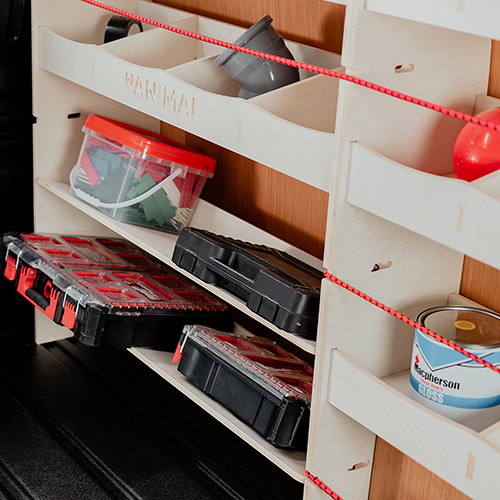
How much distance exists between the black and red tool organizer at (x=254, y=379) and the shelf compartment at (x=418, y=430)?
174 mm

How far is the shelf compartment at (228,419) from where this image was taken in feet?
4.72

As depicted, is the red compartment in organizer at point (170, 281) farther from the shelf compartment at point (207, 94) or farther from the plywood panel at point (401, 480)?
the plywood panel at point (401, 480)

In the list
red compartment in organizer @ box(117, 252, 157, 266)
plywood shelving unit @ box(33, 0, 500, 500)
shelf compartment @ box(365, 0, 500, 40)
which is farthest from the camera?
red compartment in organizer @ box(117, 252, 157, 266)

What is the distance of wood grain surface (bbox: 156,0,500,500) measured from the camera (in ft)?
4.54

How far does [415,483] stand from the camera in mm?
1529

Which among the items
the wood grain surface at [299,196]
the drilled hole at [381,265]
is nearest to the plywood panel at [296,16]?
the wood grain surface at [299,196]

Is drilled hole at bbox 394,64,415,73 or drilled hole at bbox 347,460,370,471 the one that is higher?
drilled hole at bbox 394,64,415,73

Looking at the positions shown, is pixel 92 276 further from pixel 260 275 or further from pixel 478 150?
pixel 478 150

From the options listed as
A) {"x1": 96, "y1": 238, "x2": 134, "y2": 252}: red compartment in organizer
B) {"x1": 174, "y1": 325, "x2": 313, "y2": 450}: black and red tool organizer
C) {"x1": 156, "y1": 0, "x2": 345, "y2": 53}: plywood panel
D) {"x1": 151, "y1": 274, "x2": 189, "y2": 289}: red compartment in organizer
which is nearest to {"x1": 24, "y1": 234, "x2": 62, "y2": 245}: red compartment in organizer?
{"x1": 96, "y1": 238, "x2": 134, "y2": 252}: red compartment in organizer

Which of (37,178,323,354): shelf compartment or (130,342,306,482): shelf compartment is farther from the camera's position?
(37,178,323,354): shelf compartment

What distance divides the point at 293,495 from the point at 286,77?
3.35 ft

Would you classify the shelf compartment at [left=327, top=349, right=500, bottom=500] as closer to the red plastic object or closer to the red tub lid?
the red plastic object

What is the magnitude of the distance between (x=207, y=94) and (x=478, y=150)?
0.60 metres

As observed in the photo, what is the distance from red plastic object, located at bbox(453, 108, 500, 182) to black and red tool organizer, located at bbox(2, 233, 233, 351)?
3.05ft
